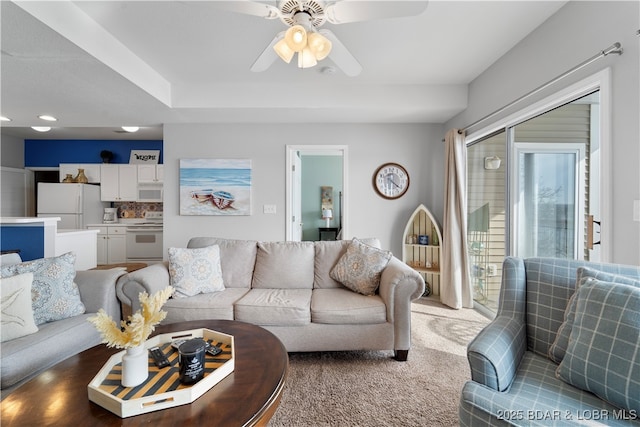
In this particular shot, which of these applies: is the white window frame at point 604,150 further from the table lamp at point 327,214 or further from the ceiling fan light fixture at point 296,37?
the table lamp at point 327,214

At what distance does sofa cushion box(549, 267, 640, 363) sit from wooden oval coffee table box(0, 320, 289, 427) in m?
1.19

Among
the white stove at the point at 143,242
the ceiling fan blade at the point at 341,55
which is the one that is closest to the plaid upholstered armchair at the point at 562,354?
Answer: the ceiling fan blade at the point at 341,55

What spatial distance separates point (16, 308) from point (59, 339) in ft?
0.94

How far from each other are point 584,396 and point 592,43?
2018mm

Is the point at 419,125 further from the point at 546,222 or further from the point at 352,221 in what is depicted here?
the point at 546,222

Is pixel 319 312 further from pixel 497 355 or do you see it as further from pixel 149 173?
pixel 149 173

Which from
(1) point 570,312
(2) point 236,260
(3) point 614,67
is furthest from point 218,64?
(1) point 570,312

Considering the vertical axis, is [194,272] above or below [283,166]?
below

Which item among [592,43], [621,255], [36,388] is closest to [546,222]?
[621,255]

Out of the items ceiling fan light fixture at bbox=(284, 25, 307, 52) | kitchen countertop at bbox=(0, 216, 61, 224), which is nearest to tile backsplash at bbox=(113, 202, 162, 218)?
kitchen countertop at bbox=(0, 216, 61, 224)

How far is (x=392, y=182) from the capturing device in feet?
12.9

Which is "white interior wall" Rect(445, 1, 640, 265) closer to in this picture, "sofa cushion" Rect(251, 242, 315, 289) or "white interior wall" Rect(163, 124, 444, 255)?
"white interior wall" Rect(163, 124, 444, 255)

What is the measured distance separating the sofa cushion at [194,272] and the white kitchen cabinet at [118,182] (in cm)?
371

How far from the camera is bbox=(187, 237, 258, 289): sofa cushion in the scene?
264cm
